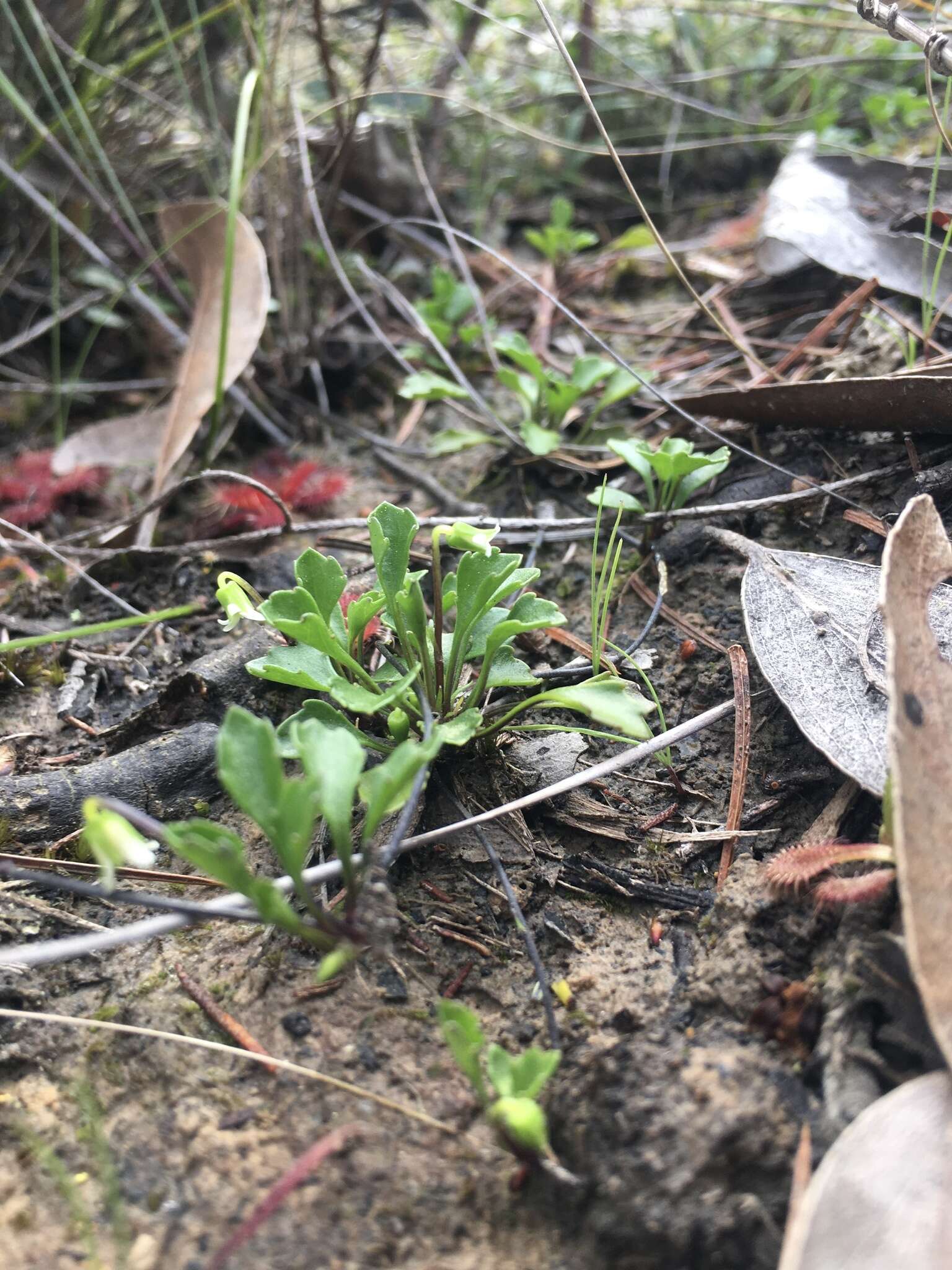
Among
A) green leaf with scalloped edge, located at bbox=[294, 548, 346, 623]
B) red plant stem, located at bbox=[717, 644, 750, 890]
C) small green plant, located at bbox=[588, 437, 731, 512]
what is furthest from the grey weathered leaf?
green leaf with scalloped edge, located at bbox=[294, 548, 346, 623]

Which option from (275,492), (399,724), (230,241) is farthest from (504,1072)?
(230,241)

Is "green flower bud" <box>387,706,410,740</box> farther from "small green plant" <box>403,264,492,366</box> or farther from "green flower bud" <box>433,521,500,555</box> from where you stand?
"small green plant" <box>403,264,492,366</box>

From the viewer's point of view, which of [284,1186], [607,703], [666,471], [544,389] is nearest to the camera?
[284,1186]

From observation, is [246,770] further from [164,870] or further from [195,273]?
[195,273]

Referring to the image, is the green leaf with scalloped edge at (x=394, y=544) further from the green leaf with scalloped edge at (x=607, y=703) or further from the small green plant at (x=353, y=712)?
the green leaf with scalloped edge at (x=607, y=703)

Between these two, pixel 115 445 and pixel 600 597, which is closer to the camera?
pixel 600 597


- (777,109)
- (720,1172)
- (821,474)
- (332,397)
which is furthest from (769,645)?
(777,109)

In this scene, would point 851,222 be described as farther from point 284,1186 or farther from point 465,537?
point 284,1186
